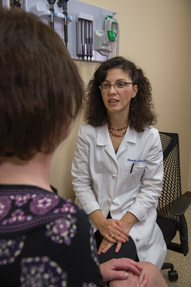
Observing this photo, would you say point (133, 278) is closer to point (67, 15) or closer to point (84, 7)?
point (67, 15)

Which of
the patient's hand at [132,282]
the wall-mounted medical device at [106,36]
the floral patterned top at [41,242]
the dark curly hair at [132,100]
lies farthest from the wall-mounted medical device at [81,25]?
the patient's hand at [132,282]

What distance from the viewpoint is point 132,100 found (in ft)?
4.85

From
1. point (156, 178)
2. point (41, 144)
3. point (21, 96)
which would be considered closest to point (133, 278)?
point (156, 178)

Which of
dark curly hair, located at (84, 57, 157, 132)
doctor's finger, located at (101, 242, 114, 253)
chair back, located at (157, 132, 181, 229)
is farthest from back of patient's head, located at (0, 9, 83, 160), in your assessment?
chair back, located at (157, 132, 181, 229)

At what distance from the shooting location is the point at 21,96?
1.39 feet

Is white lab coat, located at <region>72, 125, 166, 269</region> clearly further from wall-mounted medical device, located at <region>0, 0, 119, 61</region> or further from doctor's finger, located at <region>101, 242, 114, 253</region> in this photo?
wall-mounted medical device, located at <region>0, 0, 119, 61</region>

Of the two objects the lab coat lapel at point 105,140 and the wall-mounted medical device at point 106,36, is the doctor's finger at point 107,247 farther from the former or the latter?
the wall-mounted medical device at point 106,36

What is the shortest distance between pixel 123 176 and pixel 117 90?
48cm

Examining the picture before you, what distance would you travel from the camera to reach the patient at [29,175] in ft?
1.39

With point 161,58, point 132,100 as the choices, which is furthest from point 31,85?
point 161,58

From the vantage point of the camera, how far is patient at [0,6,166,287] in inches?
16.6

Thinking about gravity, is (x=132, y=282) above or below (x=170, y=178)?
below

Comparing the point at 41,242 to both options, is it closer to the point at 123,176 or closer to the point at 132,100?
the point at 123,176

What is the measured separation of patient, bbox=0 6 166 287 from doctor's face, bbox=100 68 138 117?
85 centimetres
